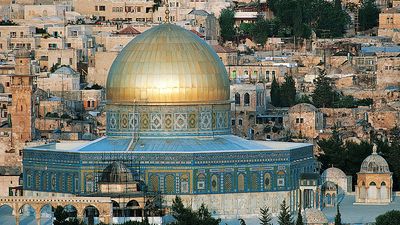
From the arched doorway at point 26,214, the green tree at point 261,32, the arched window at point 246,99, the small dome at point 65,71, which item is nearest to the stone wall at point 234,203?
the arched doorway at point 26,214

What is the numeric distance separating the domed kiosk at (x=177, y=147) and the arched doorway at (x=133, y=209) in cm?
83

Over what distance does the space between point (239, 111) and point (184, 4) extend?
968 inches

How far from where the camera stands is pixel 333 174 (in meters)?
69.2

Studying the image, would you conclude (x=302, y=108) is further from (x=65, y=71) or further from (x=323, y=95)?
(x=65, y=71)

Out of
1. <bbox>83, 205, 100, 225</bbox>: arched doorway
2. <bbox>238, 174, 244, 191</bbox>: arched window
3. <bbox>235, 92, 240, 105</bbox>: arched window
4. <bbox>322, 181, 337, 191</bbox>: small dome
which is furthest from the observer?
<bbox>235, 92, 240, 105</bbox>: arched window

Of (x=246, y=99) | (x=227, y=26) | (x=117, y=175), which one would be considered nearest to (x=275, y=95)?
Result: (x=246, y=99)

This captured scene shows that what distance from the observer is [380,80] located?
321 feet

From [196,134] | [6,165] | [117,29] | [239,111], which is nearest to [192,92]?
[196,134]

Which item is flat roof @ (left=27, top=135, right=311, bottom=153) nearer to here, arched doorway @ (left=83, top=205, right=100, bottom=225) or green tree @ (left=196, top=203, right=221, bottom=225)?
arched doorway @ (left=83, top=205, right=100, bottom=225)

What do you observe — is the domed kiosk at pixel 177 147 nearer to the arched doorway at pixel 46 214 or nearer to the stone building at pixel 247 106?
the arched doorway at pixel 46 214

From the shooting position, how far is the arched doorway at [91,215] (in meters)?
Result: 61.7

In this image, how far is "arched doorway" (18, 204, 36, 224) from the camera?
63.1 meters

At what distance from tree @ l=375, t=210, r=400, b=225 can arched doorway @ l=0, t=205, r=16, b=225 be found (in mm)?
7624

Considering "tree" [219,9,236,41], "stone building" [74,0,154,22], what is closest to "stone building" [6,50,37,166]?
"tree" [219,9,236,41]
